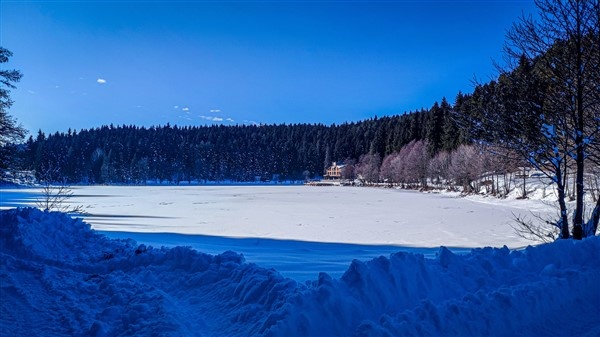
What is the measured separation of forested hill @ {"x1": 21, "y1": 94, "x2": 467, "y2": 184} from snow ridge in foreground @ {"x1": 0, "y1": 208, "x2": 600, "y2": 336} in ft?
337

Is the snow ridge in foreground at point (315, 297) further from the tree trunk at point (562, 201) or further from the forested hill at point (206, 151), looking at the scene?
the forested hill at point (206, 151)

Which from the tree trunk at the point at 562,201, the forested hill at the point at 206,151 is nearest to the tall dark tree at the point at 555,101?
the tree trunk at the point at 562,201

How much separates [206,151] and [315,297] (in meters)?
139

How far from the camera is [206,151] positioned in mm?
139625

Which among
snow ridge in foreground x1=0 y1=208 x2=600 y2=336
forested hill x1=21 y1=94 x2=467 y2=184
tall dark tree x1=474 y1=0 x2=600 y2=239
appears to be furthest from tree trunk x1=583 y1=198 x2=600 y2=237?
forested hill x1=21 y1=94 x2=467 y2=184

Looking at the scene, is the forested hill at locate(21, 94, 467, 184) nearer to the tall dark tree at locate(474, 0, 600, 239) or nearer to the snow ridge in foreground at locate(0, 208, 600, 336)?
the tall dark tree at locate(474, 0, 600, 239)

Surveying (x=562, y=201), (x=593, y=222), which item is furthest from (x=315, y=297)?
(x=593, y=222)

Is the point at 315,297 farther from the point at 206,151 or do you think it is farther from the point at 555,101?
the point at 206,151

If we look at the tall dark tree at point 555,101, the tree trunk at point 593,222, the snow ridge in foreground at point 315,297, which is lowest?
the snow ridge in foreground at point 315,297

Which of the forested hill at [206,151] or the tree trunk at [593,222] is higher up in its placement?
the forested hill at [206,151]

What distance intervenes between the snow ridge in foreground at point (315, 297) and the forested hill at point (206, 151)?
102786mm

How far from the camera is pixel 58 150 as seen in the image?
12912 centimetres

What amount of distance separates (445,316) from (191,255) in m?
4.81

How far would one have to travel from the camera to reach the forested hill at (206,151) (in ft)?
409
